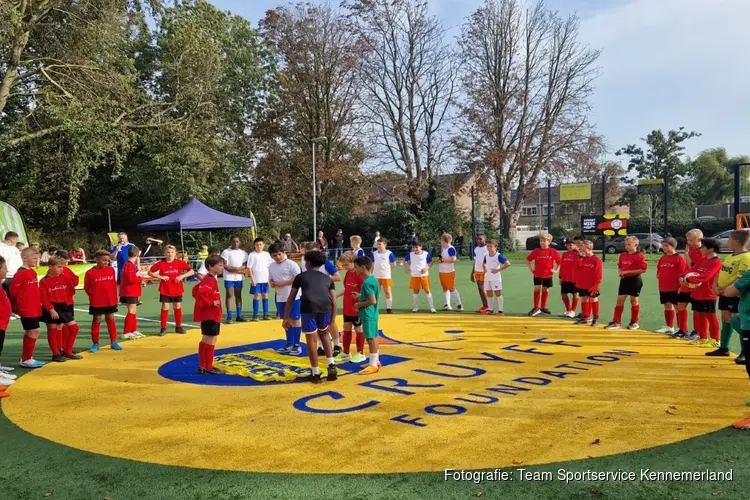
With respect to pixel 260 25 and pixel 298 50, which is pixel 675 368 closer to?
pixel 298 50

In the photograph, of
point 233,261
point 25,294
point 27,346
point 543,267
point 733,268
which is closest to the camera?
point 733,268

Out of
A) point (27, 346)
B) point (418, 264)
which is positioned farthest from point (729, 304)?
point (27, 346)

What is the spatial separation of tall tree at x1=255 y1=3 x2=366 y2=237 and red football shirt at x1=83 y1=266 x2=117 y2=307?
2912 cm

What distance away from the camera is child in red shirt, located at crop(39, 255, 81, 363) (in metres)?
8.02

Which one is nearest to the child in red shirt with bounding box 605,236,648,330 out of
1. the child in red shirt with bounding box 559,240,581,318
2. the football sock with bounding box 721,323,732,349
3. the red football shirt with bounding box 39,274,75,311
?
the child in red shirt with bounding box 559,240,581,318

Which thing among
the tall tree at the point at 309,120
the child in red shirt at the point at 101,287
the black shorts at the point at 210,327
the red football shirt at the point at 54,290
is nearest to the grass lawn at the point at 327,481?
the black shorts at the point at 210,327

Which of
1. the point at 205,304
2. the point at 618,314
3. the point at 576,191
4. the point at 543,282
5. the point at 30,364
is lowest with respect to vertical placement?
the point at 30,364

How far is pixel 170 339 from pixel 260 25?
3706 cm

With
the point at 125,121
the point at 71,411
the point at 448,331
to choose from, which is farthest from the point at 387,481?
the point at 125,121

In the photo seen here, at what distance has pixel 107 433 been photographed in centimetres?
520

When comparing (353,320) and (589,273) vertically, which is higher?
(589,273)

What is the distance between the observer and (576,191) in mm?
40094

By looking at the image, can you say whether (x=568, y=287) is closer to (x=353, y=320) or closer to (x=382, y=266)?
(x=382, y=266)

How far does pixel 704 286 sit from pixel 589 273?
2.46 meters
